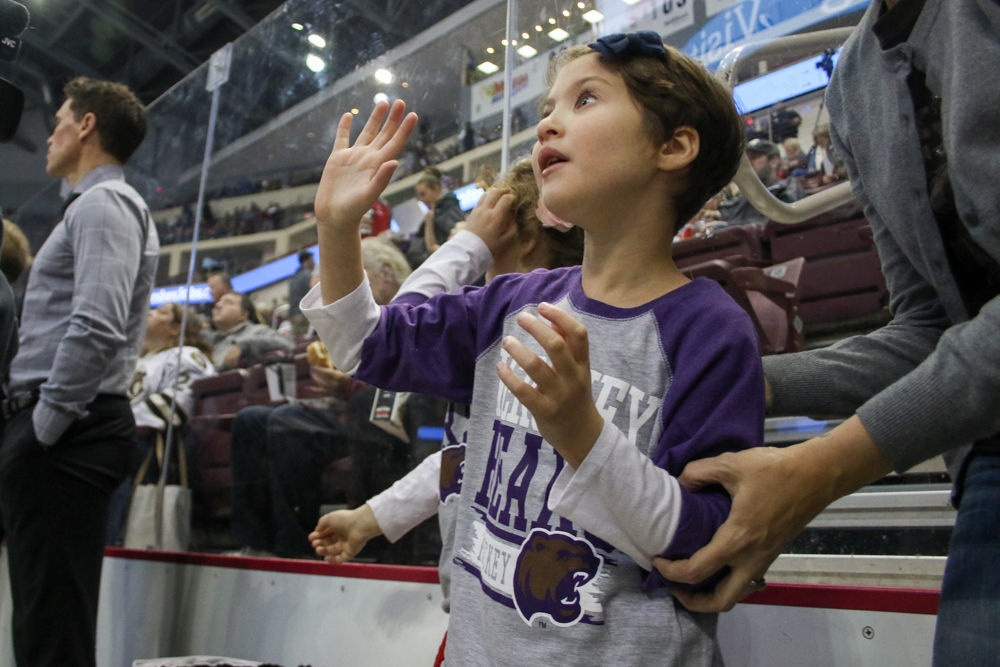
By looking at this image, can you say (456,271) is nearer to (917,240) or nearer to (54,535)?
(917,240)

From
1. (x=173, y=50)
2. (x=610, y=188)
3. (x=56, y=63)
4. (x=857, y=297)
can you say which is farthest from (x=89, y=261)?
(x=173, y=50)

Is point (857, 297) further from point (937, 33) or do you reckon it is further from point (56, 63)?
point (56, 63)

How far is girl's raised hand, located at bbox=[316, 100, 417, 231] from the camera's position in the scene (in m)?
0.82

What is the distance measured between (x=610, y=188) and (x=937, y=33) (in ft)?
1.10

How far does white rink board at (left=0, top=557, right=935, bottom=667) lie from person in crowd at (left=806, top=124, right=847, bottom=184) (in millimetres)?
1060

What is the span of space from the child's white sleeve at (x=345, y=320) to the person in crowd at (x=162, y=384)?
2.37 metres

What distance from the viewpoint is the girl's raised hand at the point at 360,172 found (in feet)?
2.69

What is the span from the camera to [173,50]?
11.2m

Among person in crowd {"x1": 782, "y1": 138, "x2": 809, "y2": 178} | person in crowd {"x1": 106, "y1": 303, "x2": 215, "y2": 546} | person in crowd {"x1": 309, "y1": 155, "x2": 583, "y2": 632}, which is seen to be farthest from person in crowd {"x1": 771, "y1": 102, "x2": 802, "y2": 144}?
person in crowd {"x1": 106, "y1": 303, "x2": 215, "y2": 546}

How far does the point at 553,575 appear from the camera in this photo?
727mm

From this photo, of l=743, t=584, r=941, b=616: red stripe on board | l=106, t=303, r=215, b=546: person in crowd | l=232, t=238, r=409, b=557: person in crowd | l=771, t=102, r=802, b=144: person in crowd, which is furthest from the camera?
l=106, t=303, r=215, b=546: person in crowd

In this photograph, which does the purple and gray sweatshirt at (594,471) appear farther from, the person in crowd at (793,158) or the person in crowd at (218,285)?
the person in crowd at (218,285)

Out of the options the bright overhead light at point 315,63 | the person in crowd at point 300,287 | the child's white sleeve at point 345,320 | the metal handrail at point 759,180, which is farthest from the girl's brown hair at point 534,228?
the person in crowd at point 300,287

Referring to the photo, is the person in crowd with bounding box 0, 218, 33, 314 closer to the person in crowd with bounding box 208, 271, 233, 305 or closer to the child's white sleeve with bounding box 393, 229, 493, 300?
the person in crowd with bounding box 208, 271, 233, 305
